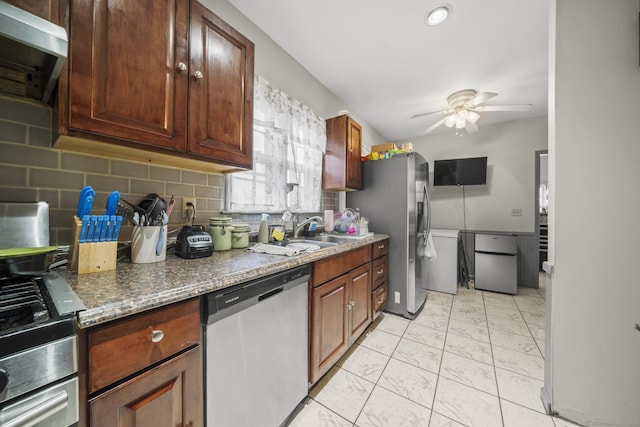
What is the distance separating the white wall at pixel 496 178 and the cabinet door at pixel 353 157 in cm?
225

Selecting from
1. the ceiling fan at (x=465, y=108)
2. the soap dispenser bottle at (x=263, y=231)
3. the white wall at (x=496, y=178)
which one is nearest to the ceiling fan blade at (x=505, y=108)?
the ceiling fan at (x=465, y=108)

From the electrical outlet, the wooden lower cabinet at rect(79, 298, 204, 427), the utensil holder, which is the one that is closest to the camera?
the wooden lower cabinet at rect(79, 298, 204, 427)

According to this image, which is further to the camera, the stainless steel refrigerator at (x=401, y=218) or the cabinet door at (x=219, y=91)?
the stainless steel refrigerator at (x=401, y=218)

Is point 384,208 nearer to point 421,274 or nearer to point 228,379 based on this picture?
point 421,274

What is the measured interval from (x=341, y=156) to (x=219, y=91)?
Answer: 1.43 meters

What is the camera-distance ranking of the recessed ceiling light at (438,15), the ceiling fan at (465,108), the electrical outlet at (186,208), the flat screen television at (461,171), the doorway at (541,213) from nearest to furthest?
the electrical outlet at (186,208) → the recessed ceiling light at (438,15) → the ceiling fan at (465,108) → the doorway at (541,213) → the flat screen television at (461,171)

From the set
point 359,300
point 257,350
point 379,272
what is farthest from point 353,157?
point 257,350

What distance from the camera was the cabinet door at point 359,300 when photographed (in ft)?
5.69

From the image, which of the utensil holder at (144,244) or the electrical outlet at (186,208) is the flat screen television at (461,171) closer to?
the electrical outlet at (186,208)

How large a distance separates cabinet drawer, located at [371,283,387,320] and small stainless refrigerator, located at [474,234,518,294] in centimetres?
188

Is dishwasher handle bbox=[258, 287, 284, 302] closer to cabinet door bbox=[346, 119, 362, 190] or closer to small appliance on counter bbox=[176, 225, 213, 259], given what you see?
small appliance on counter bbox=[176, 225, 213, 259]

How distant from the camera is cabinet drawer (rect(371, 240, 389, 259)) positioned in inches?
83.3

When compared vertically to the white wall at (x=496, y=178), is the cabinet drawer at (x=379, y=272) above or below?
below

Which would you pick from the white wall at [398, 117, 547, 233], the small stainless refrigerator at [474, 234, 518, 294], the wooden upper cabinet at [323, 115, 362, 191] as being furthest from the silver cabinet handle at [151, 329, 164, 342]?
the white wall at [398, 117, 547, 233]
